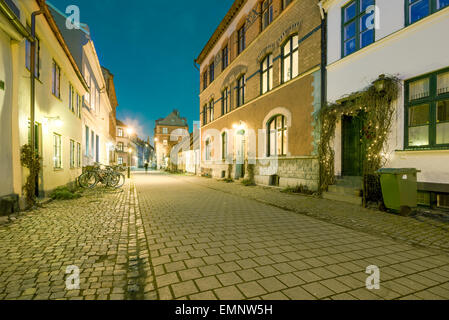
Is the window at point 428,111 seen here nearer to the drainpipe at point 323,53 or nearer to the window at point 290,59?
the drainpipe at point 323,53

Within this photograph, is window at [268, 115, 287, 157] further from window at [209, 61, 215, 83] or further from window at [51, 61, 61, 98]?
window at [209, 61, 215, 83]

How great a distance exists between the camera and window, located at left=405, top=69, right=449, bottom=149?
5.64m

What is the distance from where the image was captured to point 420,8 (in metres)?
6.04

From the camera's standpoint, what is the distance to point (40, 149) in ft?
24.3

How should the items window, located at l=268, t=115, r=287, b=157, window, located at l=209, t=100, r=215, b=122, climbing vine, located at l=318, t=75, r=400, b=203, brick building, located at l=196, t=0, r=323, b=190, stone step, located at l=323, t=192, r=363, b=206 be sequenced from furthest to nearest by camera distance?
window, located at l=209, t=100, r=215, b=122 < window, located at l=268, t=115, r=287, b=157 < brick building, located at l=196, t=0, r=323, b=190 < stone step, located at l=323, t=192, r=363, b=206 < climbing vine, located at l=318, t=75, r=400, b=203

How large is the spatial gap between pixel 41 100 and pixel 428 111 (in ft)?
36.3

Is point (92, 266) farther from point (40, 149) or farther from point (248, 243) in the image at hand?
point (40, 149)

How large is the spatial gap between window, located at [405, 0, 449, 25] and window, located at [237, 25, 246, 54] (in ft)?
33.2

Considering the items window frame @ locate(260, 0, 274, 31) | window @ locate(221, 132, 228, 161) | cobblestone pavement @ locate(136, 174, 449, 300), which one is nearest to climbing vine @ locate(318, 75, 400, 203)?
cobblestone pavement @ locate(136, 174, 449, 300)

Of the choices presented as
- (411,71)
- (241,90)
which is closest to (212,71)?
(241,90)

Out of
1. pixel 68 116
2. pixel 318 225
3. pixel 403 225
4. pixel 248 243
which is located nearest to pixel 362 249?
pixel 318 225

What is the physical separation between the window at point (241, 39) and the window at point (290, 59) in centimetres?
481

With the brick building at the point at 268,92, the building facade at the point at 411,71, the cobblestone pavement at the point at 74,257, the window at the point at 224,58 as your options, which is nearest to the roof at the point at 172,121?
the brick building at the point at 268,92

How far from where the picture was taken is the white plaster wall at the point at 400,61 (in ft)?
18.5
